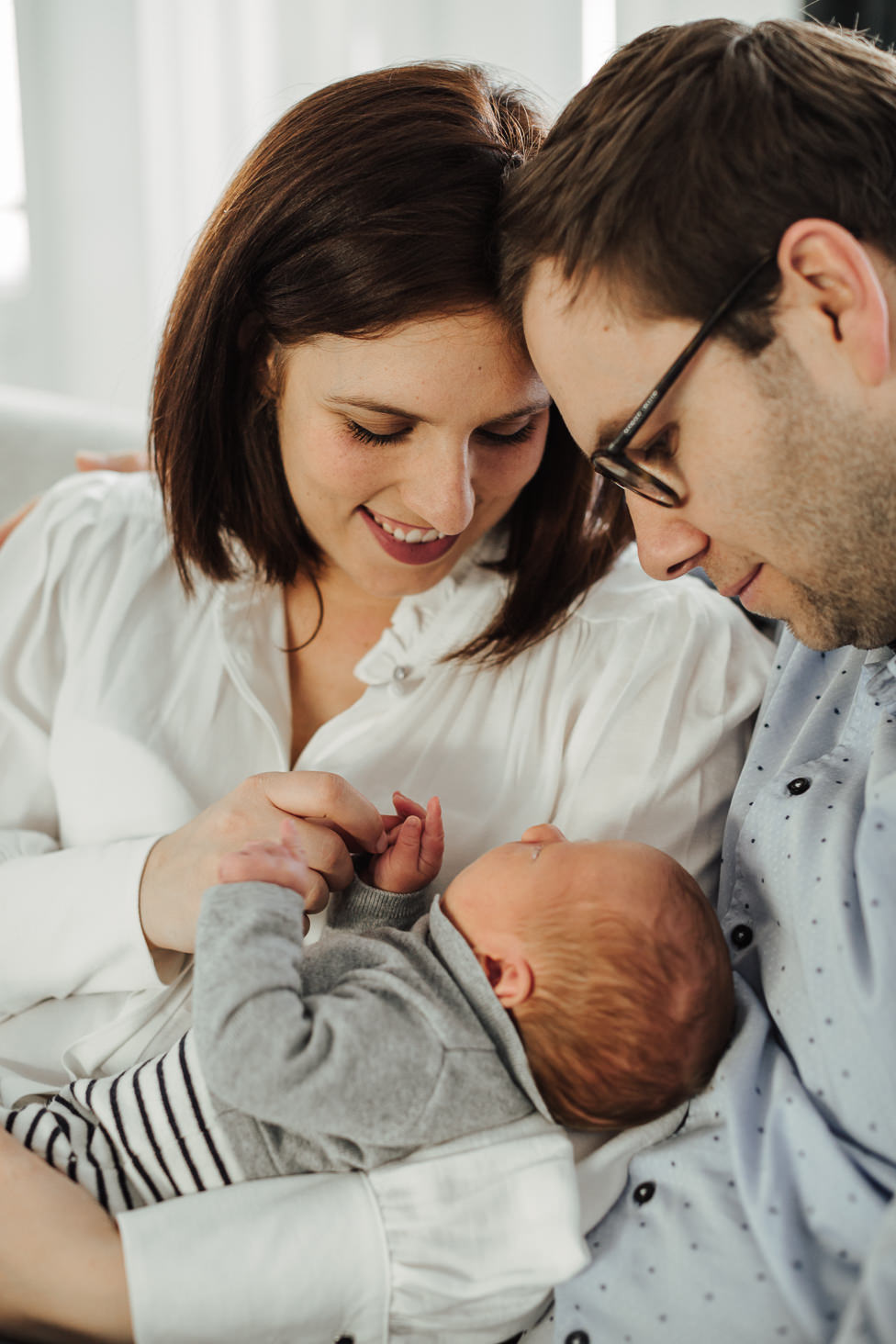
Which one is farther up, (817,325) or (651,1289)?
(817,325)

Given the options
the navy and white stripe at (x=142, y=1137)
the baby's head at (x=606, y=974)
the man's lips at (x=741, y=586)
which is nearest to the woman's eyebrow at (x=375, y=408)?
the man's lips at (x=741, y=586)

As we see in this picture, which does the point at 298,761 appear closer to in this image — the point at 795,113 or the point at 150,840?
the point at 150,840

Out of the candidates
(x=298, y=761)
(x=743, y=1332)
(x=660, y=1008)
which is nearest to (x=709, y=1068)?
(x=660, y=1008)

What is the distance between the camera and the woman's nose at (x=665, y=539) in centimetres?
126

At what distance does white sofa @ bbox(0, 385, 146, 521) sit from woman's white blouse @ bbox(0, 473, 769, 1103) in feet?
1.32

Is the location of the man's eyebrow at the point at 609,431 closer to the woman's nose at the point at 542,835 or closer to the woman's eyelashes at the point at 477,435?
the woman's eyelashes at the point at 477,435

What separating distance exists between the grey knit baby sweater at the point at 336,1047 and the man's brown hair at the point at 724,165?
0.72 metres

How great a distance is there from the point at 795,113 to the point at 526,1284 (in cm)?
117

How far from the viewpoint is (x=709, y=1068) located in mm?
1229

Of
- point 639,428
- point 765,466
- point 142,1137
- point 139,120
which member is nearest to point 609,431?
point 639,428

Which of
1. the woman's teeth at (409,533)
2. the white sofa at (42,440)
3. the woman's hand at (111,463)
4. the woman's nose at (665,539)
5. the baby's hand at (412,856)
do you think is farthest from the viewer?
the white sofa at (42,440)

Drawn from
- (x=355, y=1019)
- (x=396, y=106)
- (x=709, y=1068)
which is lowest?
(x=709, y=1068)

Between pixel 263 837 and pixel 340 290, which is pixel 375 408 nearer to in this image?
pixel 340 290

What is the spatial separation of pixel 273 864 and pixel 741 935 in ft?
1.81
